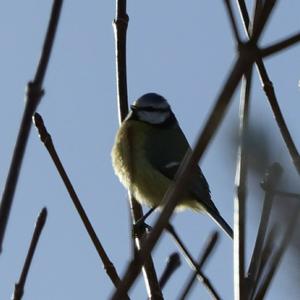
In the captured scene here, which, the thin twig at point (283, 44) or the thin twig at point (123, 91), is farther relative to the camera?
the thin twig at point (123, 91)

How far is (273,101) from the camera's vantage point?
228 centimetres

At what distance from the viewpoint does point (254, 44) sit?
1.12 metres

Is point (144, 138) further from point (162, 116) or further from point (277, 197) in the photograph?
point (277, 197)

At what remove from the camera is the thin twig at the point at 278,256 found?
1.51 meters

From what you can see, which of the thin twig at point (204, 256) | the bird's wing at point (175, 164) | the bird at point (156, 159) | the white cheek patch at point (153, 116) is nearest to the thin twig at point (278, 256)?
the thin twig at point (204, 256)

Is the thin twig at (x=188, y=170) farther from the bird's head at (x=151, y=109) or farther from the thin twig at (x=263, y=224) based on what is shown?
the bird's head at (x=151, y=109)

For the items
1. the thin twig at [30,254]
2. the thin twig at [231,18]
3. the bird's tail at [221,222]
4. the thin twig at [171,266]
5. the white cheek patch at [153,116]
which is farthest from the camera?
the white cheek patch at [153,116]

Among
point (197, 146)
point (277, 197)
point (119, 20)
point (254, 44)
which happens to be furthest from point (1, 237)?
point (119, 20)

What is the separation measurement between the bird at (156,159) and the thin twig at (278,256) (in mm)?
3088

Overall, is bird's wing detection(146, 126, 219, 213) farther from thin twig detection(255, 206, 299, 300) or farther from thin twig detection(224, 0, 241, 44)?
thin twig detection(224, 0, 241, 44)

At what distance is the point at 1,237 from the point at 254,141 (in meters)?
0.86

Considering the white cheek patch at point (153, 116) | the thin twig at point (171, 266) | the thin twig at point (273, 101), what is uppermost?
the thin twig at point (273, 101)

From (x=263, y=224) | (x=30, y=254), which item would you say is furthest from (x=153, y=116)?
(x=30, y=254)

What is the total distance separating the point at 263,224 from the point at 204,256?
7.6 inches
